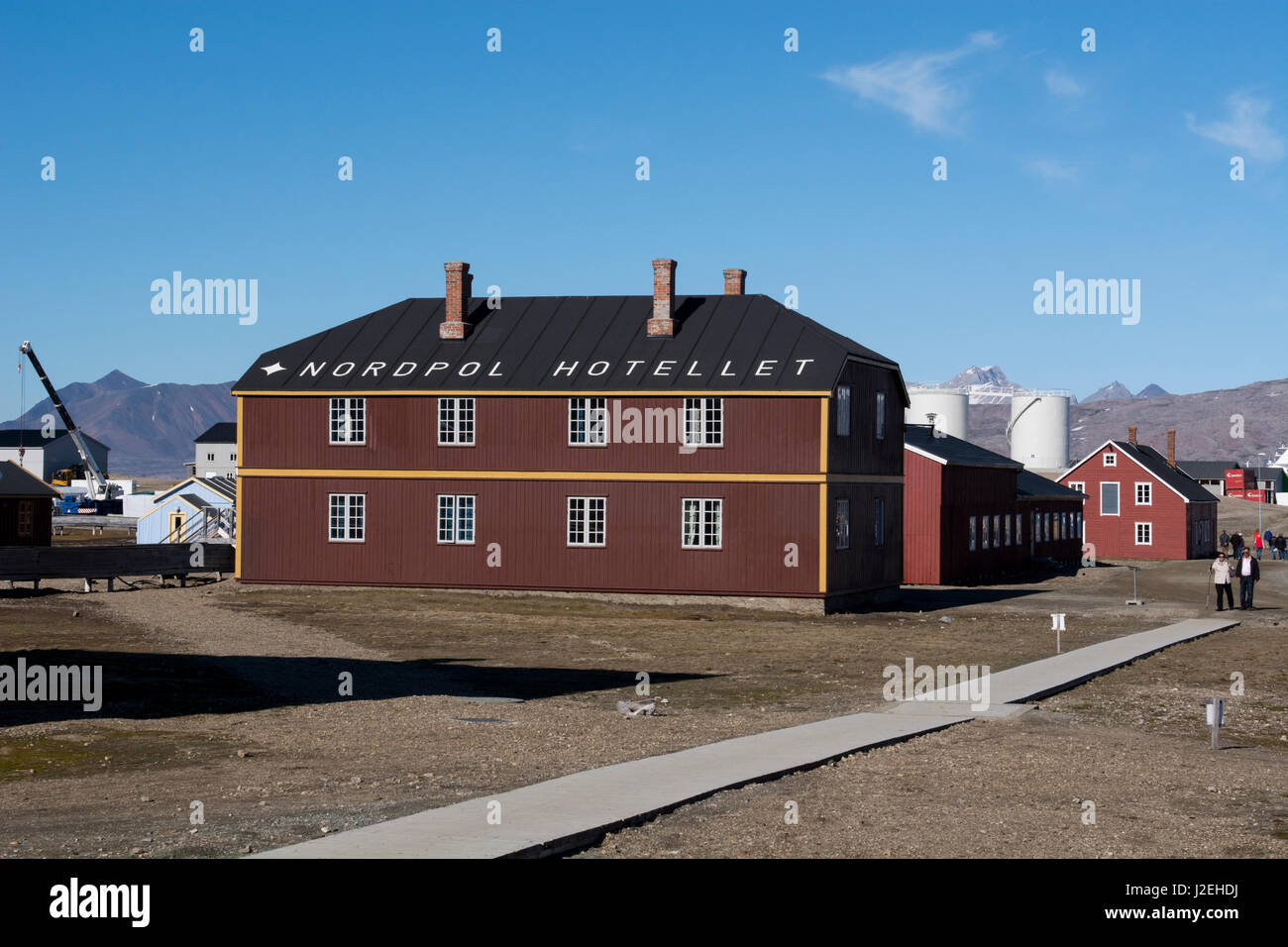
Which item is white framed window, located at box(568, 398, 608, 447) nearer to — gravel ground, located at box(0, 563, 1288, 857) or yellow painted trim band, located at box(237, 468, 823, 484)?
yellow painted trim band, located at box(237, 468, 823, 484)

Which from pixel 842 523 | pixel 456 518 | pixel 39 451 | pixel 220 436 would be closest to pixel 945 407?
pixel 220 436

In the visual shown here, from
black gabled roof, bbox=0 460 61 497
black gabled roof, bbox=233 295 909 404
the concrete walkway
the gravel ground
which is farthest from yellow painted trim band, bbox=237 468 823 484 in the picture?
the concrete walkway

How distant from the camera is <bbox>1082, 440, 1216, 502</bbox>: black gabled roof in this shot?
84.4m

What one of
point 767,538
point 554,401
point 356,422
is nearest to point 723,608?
point 767,538

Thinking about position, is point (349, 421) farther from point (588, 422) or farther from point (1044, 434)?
point (1044, 434)

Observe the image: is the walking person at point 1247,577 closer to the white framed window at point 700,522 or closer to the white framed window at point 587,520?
the white framed window at point 700,522

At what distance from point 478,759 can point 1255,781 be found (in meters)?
8.46

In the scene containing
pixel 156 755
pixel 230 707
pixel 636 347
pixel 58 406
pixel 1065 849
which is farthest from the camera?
pixel 58 406

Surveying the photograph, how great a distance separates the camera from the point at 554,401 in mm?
44625

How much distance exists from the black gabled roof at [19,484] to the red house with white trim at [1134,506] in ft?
183

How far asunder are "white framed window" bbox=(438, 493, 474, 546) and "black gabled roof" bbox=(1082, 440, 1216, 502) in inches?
1877
